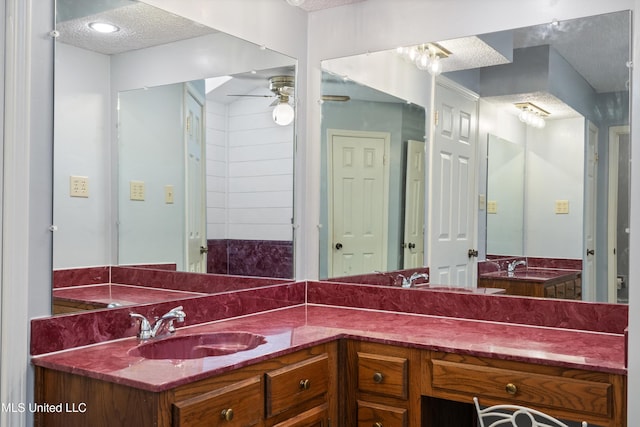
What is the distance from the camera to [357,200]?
2.93 metres

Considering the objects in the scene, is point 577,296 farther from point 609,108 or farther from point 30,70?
point 30,70

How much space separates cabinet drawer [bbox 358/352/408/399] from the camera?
210cm

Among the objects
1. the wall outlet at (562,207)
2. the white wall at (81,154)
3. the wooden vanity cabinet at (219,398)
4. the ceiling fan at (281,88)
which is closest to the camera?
the wooden vanity cabinet at (219,398)

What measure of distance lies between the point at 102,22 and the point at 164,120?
1.39 feet

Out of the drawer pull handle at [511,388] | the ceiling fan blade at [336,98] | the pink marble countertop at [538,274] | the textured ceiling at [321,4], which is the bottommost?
the drawer pull handle at [511,388]

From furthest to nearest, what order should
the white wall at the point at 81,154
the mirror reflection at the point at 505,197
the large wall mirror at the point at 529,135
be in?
the mirror reflection at the point at 505,197 < the large wall mirror at the point at 529,135 < the white wall at the point at 81,154

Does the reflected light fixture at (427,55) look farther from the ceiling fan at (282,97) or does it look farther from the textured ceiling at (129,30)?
the textured ceiling at (129,30)

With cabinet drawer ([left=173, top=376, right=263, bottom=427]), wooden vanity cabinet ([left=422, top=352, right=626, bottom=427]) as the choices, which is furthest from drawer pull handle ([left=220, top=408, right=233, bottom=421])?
wooden vanity cabinet ([left=422, top=352, right=626, bottom=427])

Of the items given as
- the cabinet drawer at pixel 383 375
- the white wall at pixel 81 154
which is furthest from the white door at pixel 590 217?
the white wall at pixel 81 154

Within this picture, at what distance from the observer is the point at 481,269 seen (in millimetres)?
2559

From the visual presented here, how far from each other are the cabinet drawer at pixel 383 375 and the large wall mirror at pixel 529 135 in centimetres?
71

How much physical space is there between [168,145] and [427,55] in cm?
123

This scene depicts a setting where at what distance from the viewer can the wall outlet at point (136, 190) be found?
2123 millimetres

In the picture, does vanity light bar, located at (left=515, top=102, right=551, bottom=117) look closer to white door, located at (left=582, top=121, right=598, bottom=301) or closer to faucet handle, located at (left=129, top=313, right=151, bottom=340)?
white door, located at (left=582, top=121, right=598, bottom=301)
